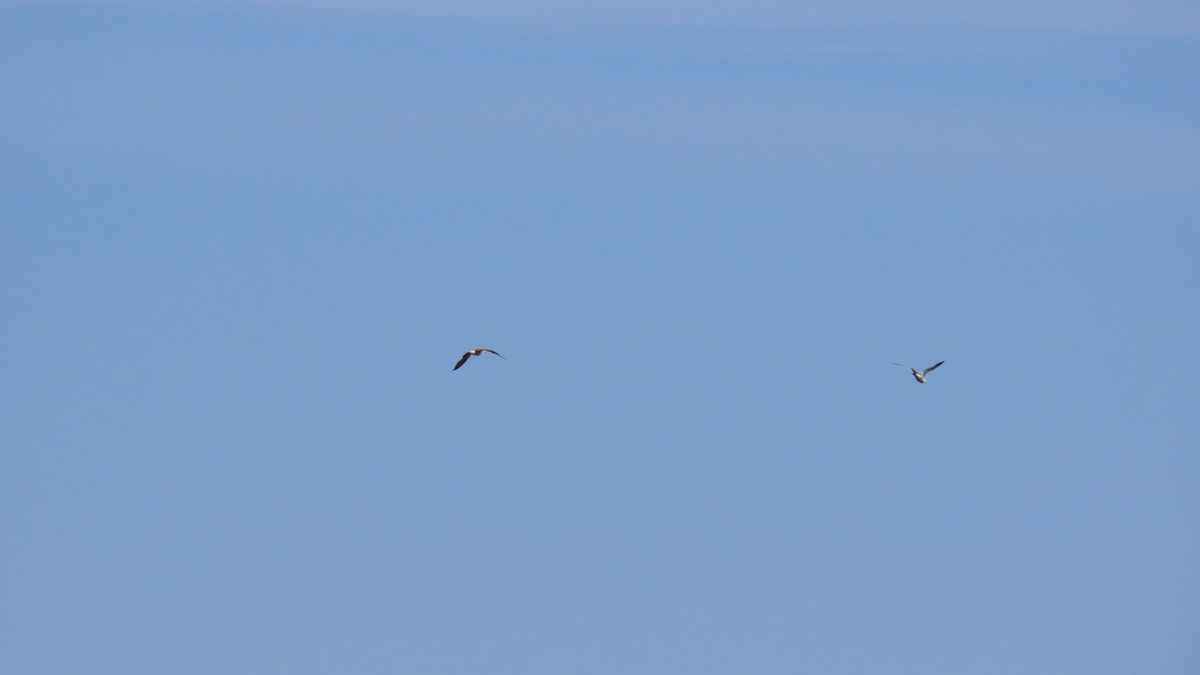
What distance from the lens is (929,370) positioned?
174 meters

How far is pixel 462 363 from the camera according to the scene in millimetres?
156250

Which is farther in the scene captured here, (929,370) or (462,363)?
(929,370)

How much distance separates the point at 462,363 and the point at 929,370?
111 ft

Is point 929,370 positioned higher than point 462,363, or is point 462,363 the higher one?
point 929,370
